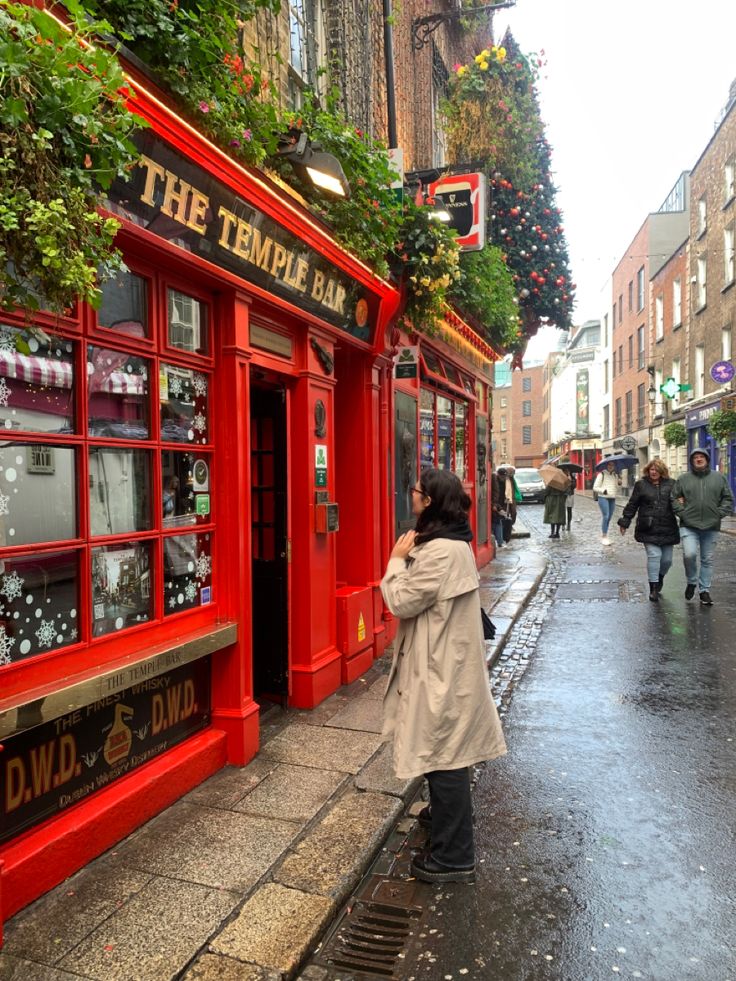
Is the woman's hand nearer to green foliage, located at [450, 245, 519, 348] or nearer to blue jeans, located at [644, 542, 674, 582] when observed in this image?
green foliage, located at [450, 245, 519, 348]

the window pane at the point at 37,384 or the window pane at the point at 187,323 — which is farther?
the window pane at the point at 187,323

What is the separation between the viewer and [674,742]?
15.3 feet

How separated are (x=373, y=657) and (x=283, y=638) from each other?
1.58 m

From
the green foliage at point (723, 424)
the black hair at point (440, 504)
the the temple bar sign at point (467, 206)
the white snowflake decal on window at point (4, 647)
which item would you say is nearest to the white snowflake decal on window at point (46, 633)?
the white snowflake decal on window at point (4, 647)

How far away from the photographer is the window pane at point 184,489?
3.95 m

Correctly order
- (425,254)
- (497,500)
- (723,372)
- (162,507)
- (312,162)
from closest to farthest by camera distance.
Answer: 1. (162,507)
2. (312,162)
3. (425,254)
4. (497,500)
5. (723,372)

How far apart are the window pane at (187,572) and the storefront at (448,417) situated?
3576 mm

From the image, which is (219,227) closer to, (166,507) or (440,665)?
(166,507)

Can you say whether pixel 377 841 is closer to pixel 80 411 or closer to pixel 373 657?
pixel 80 411

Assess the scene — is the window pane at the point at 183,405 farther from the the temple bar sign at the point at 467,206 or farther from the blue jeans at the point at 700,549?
the blue jeans at the point at 700,549

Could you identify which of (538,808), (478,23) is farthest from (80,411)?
(478,23)

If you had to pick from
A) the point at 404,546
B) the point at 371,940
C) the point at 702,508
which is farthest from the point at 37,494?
the point at 702,508

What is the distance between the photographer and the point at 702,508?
29.6 ft

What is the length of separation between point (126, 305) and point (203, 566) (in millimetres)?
1533
